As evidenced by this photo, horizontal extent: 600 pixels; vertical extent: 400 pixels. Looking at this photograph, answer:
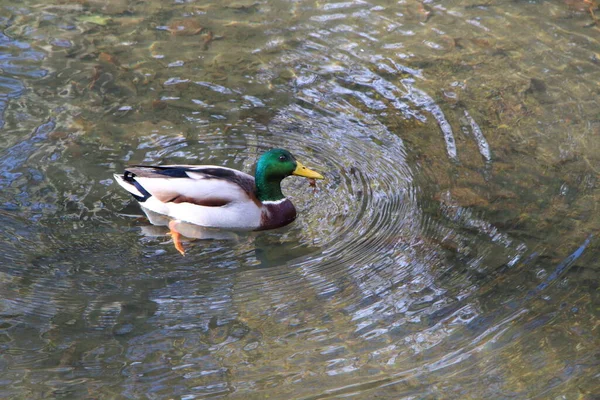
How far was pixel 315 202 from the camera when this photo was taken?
6391mm

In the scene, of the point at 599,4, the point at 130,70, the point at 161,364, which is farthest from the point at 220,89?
the point at 599,4

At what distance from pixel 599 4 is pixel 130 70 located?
5.48m

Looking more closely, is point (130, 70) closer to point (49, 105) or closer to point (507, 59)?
point (49, 105)

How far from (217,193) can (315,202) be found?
0.83m

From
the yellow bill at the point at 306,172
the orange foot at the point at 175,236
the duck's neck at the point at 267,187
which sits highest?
the yellow bill at the point at 306,172

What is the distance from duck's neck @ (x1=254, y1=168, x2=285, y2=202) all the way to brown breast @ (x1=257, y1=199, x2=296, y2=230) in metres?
0.07

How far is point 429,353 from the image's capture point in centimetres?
477

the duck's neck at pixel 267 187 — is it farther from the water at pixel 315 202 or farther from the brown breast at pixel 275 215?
the water at pixel 315 202

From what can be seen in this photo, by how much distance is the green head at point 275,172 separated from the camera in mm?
6078

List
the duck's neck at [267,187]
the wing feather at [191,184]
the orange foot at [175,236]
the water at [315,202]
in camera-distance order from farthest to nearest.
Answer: the duck's neck at [267,187], the wing feather at [191,184], the orange foot at [175,236], the water at [315,202]

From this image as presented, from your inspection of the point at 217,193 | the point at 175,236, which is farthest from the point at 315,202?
the point at 175,236

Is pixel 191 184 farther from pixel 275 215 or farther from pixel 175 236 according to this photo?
pixel 275 215

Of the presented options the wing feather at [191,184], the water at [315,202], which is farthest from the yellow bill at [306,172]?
the wing feather at [191,184]

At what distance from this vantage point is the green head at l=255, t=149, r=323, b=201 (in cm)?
608
